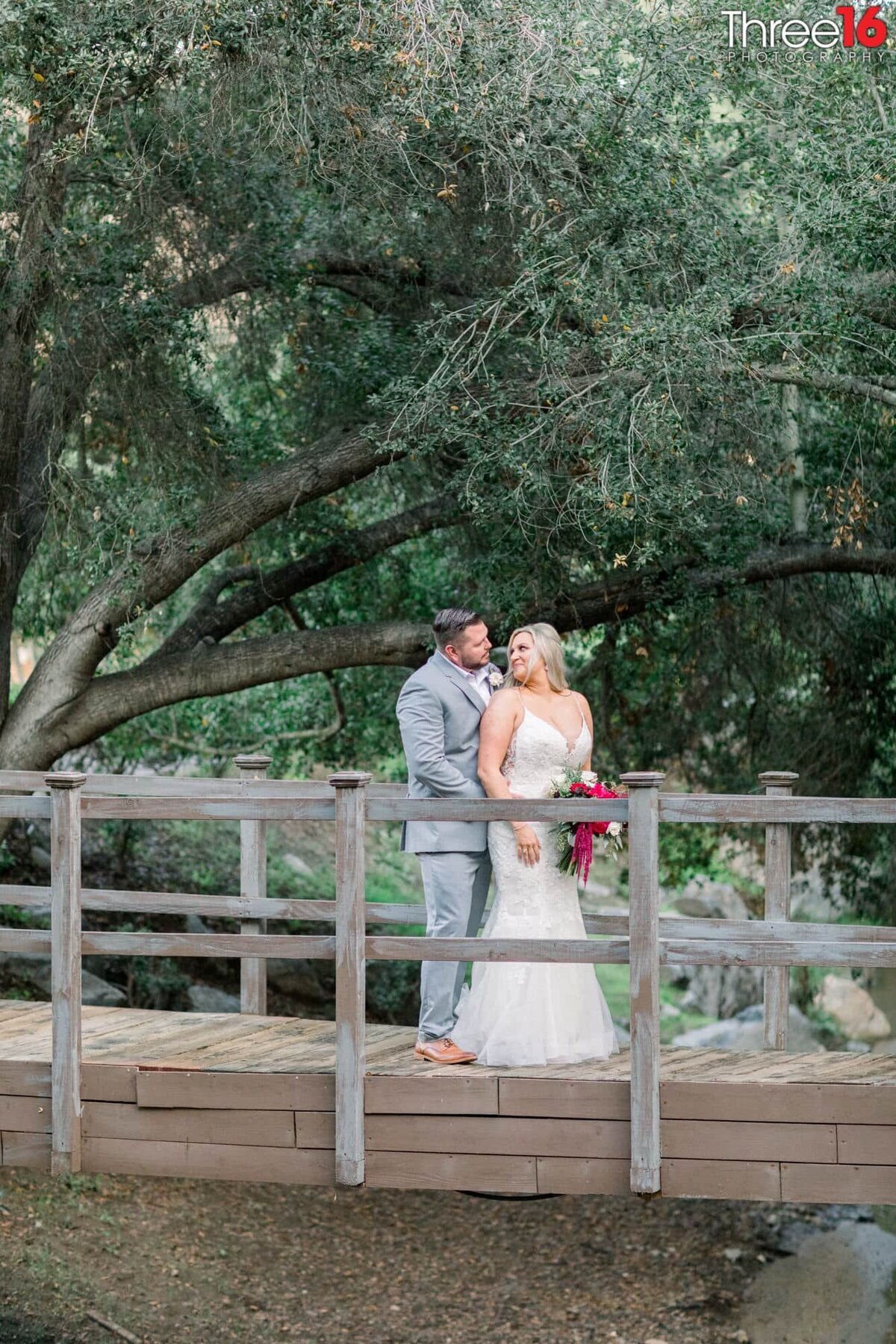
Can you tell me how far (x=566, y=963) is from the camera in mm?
5543

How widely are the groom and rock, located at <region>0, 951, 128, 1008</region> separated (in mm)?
7813

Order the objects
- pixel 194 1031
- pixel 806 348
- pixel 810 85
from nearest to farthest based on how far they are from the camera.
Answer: pixel 194 1031
pixel 806 348
pixel 810 85

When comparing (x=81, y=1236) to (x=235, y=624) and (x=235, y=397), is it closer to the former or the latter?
(x=235, y=624)

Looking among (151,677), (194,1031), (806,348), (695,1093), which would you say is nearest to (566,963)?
(695,1093)

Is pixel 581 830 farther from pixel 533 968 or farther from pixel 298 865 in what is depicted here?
pixel 298 865

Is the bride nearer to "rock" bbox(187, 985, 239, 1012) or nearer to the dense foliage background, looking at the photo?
the dense foliage background

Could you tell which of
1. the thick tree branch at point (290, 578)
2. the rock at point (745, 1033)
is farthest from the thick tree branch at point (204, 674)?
the rock at point (745, 1033)

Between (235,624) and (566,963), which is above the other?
(235,624)

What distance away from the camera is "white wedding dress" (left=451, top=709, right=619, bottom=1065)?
571cm

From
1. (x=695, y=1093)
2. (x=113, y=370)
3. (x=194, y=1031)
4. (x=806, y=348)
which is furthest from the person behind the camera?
(x=113, y=370)

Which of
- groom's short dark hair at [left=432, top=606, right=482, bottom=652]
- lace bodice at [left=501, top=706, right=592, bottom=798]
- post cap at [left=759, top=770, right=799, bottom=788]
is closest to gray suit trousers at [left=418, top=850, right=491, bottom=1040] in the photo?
lace bodice at [left=501, top=706, right=592, bottom=798]

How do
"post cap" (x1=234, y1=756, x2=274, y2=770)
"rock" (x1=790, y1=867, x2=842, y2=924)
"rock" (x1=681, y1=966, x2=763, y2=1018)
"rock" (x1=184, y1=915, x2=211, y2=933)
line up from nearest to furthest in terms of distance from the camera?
"post cap" (x1=234, y1=756, x2=274, y2=770)
"rock" (x1=184, y1=915, x2=211, y2=933)
"rock" (x1=790, y1=867, x2=842, y2=924)
"rock" (x1=681, y1=966, x2=763, y2=1018)

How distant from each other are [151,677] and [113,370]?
237 centimetres

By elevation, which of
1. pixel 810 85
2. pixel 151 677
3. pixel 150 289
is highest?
pixel 810 85
